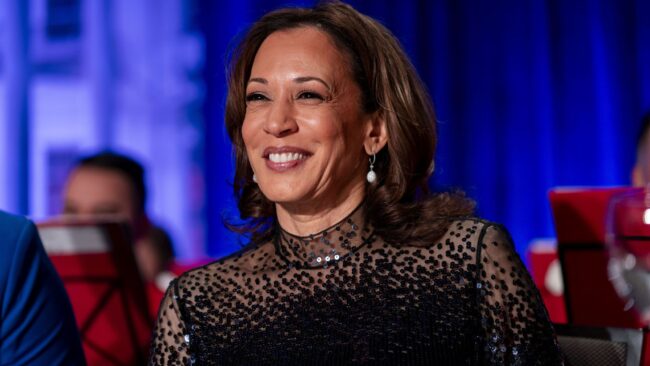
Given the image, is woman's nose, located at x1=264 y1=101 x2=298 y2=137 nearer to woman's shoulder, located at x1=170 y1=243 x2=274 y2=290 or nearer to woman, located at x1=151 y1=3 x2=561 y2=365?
woman, located at x1=151 y1=3 x2=561 y2=365

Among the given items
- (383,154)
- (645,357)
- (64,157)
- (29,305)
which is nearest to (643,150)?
(383,154)

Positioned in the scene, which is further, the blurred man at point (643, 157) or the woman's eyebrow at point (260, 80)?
the blurred man at point (643, 157)

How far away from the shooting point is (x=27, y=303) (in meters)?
1.58

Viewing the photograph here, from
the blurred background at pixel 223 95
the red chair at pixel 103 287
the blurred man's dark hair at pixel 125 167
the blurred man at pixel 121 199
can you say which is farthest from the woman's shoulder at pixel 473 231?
the blurred background at pixel 223 95

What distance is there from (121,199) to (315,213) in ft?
6.26

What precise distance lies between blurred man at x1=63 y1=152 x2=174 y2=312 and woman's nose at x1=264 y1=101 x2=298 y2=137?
174 cm

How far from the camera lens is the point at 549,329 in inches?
71.2

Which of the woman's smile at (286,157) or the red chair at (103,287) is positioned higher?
the woman's smile at (286,157)

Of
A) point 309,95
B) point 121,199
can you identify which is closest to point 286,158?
point 309,95

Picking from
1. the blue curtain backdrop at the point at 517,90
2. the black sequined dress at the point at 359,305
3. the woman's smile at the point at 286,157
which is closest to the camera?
the black sequined dress at the point at 359,305

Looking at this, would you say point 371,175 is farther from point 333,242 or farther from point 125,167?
point 125,167

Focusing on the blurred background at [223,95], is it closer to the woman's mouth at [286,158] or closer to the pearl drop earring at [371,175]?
the pearl drop earring at [371,175]

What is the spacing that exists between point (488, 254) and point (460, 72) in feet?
13.7

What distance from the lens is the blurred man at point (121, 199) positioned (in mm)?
3732
